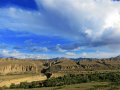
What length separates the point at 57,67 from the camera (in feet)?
650

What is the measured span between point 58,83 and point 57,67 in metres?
101

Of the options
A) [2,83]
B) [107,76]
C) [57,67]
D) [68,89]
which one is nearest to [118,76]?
[107,76]

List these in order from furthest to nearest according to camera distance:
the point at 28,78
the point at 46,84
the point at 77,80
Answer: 1. the point at 28,78
2. the point at 77,80
3. the point at 46,84

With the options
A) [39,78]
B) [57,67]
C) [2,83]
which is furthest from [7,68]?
[2,83]

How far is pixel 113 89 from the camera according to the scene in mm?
66188

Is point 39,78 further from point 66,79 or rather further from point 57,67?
point 57,67

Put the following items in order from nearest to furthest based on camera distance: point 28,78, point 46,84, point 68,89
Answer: point 68,89 → point 46,84 → point 28,78

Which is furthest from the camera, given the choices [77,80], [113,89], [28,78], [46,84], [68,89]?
[28,78]

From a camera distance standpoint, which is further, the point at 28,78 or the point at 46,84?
the point at 28,78

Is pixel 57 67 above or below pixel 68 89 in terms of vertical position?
above

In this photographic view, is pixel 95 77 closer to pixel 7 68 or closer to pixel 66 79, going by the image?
pixel 66 79

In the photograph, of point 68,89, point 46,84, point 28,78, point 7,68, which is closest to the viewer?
point 68,89

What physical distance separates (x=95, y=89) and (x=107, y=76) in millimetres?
39770

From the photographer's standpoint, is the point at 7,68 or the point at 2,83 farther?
the point at 7,68
